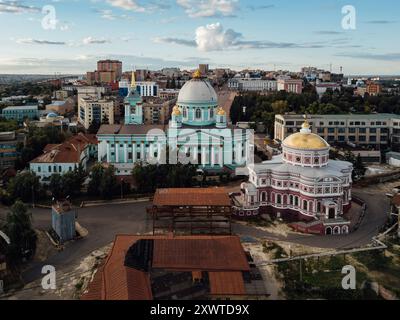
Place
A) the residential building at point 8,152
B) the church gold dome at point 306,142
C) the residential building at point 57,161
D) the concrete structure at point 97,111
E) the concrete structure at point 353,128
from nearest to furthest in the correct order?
the church gold dome at point 306,142, the residential building at point 57,161, the residential building at point 8,152, the concrete structure at point 353,128, the concrete structure at point 97,111

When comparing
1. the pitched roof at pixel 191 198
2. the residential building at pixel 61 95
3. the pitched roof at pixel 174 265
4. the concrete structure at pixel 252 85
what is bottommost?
the pitched roof at pixel 174 265

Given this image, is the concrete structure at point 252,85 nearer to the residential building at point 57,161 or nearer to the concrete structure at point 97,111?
the concrete structure at point 97,111

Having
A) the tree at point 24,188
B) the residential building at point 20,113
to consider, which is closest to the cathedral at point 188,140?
the tree at point 24,188

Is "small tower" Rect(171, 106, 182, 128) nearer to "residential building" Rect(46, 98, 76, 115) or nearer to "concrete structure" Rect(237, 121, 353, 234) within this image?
"concrete structure" Rect(237, 121, 353, 234)

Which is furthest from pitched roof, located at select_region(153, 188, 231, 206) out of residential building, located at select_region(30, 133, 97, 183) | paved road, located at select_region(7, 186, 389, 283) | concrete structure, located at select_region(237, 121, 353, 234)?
residential building, located at select_region(30, 133, 97, 183)

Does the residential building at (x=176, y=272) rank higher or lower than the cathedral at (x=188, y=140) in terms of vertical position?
lower

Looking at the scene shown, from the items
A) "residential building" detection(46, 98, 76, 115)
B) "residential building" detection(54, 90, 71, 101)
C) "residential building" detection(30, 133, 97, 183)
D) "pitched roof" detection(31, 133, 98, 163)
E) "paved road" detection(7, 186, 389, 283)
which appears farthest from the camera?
"residential building" detection(54, 90, 71, 101)
